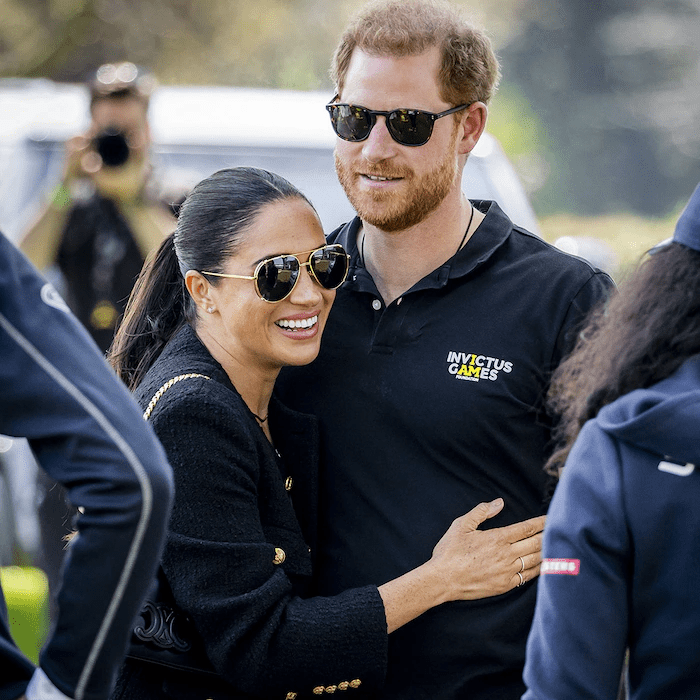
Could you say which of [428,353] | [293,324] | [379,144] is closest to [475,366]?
[428,353]

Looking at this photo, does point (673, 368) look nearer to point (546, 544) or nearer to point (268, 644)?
point (546, 544)

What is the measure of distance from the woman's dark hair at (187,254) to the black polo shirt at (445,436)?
1.24 feet

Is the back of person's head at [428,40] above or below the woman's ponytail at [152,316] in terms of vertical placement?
above

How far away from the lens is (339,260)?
2666 mm

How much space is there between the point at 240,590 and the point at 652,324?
987 mm

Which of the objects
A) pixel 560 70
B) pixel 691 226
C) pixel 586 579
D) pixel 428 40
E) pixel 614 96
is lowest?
pixel 614 96

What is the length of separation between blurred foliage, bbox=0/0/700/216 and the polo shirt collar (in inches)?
526

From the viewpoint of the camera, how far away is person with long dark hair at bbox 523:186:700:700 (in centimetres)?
170

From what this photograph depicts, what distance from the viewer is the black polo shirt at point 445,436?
256 cm

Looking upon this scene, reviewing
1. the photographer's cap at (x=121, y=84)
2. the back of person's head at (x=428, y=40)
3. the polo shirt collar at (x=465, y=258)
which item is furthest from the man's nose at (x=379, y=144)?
the photographer's cap at (x=121, y=84)

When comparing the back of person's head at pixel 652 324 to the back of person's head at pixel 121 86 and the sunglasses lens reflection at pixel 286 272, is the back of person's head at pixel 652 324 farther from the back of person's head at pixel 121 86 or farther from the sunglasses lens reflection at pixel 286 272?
the back of person's head at pixel 121 86

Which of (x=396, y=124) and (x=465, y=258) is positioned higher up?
(x=396, y=124)

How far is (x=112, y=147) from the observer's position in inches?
186

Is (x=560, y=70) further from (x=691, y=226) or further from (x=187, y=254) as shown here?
(x=691, y=226)
